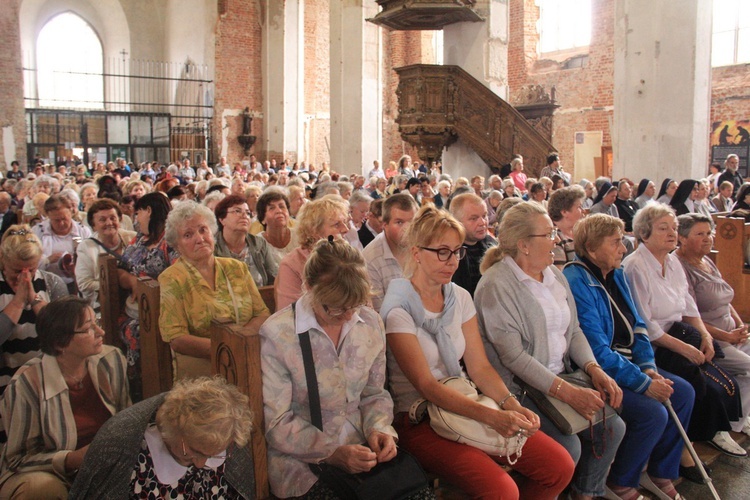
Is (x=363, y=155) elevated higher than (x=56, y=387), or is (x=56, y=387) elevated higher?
(x=363, y=155)

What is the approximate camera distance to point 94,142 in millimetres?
23297

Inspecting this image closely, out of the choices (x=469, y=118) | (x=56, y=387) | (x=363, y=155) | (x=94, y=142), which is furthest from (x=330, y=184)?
(x=94, y=142)

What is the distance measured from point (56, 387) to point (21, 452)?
26cm

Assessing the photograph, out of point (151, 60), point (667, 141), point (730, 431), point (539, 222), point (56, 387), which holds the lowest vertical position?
point (730, 431)

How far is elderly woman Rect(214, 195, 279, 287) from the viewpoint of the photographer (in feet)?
14.5

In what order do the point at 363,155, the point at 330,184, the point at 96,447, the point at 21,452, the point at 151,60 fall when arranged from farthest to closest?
the point at 151,60
the point at 363,155
the point at 330,184
the point at 21,452
the point at 96,447

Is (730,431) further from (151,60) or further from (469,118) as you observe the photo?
(151,60)

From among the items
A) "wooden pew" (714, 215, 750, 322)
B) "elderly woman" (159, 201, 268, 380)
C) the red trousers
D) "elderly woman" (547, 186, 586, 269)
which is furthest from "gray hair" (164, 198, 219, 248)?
"wooden pew" (714, 215, 750, 322)

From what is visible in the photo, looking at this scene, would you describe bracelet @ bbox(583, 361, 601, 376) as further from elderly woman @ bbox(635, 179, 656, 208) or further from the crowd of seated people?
elderly woman @ bbox(635, 179, 656, 208)

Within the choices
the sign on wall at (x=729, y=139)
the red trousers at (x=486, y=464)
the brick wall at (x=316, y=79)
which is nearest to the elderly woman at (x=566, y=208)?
the red trousers at (x=486, y=464)

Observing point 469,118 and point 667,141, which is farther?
point 469,118

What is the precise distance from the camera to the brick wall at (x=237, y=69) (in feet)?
69.3

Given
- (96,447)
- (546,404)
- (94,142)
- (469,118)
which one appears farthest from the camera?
(94,142)

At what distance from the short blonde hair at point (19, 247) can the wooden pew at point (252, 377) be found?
5.41 ft
